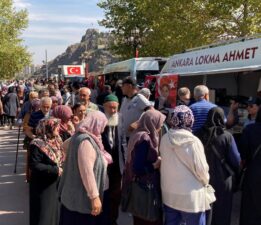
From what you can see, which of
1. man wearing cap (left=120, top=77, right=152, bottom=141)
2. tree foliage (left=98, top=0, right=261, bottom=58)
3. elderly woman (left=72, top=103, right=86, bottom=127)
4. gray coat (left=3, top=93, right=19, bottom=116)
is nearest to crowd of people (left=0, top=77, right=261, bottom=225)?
elderly woman (left=72, top=103, right=86, bottom=127)

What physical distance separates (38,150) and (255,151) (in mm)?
2188

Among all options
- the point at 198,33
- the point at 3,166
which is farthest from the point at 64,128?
the point at 198,33

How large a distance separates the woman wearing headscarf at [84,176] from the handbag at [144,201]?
0.32 meters

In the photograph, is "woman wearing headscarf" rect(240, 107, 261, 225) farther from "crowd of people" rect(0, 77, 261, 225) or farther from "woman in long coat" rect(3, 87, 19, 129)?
"woman in long coat" rect(3, 87, 19, 129)

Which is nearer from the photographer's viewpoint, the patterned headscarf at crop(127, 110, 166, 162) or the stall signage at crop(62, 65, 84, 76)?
the patterned headscarf at crop(127, 110, 166, 162)

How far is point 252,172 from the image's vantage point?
480 centimetres

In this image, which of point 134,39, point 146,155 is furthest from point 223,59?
point 134,39

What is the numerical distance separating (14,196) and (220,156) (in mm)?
3940

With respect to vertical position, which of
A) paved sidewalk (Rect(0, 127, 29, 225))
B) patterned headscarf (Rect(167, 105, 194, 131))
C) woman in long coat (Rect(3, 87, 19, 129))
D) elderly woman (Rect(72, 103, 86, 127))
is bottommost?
paved sidewalk (Rect(0, 127, 29, 225))

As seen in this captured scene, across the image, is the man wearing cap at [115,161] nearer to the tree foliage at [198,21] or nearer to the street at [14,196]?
the street at [14,196]

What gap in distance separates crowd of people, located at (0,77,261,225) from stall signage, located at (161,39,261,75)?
223 centimetres

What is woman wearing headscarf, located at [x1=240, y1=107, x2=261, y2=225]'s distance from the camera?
4746 millimetres

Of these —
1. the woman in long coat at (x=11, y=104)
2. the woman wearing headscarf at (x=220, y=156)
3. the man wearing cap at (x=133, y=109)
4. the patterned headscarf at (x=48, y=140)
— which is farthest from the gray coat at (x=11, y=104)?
the woman wearing headscarf at (x=220, y=156)

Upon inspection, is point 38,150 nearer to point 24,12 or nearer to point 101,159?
point 101,159
